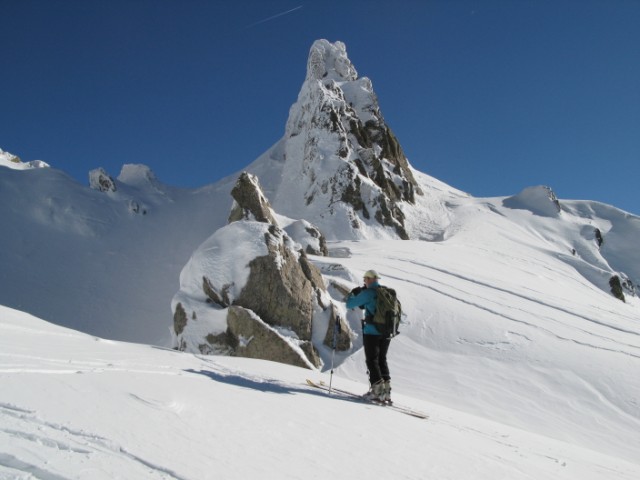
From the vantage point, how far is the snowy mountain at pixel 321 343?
277 cm

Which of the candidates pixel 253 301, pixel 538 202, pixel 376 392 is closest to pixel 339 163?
pixel 538 202

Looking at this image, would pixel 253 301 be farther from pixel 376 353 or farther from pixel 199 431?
pixel 199 431

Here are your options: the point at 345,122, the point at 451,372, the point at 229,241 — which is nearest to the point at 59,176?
the point at 345,122

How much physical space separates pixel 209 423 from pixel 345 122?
48.1m

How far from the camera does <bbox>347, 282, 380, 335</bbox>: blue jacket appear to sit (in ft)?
19.3

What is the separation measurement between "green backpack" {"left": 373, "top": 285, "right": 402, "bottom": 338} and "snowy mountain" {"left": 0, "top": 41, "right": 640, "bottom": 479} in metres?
1.21

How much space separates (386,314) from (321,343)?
6.87m

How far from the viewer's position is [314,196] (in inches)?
1628

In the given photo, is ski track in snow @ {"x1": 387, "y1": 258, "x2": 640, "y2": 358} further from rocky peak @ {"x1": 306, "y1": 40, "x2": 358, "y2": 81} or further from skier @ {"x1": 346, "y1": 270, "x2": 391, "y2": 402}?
rocky peak @ {"x1": 306, "y1": 40, "x2": 358, "y2": 81}

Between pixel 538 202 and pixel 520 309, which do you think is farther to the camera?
pixel 538 202

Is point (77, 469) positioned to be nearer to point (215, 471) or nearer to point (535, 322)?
point (215, 471)

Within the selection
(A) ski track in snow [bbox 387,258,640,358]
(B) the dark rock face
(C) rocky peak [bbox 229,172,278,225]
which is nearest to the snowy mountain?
(A) ski track in snow [bbox 387,258,640,358]

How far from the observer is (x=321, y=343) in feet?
40.3

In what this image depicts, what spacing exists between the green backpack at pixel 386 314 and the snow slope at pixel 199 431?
1.03m
